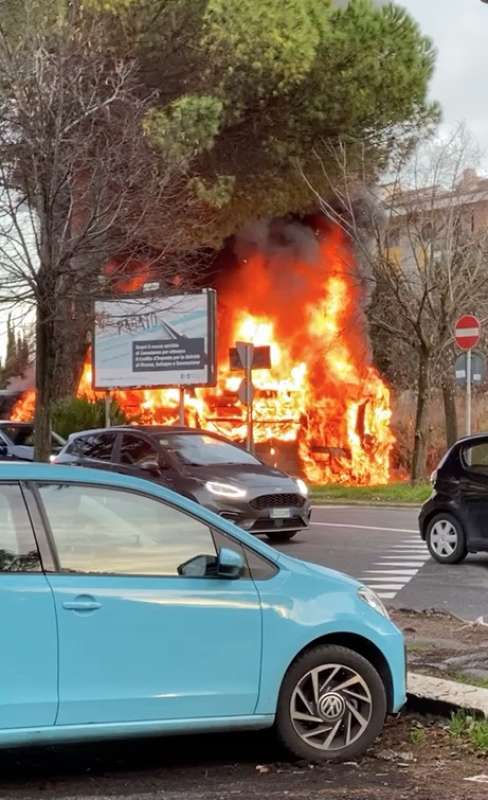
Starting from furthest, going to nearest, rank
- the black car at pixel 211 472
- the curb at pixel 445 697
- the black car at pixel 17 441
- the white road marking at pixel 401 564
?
the black car at pixel 17 441
the black car at pixel 211 472
the white road marking at pixel 401 564
the curb at pixel 445 697

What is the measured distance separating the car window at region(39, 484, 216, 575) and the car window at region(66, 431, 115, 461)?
987 centimetres

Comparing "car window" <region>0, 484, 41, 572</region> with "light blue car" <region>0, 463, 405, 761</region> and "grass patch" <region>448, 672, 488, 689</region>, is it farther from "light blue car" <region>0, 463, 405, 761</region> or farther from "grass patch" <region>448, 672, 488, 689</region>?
"grass patch" <region>448, 672, 488, 689</region>

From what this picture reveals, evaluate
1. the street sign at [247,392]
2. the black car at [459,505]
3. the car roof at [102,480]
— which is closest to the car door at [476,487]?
the black car at [459,505]

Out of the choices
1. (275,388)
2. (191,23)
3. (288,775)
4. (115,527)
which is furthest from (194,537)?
(275,388)

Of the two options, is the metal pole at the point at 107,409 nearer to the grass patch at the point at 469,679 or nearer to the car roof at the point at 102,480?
the grass patch at the point at 469,679

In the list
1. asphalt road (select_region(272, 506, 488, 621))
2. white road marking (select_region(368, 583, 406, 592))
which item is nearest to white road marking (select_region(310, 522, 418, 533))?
asphalt road (select_region(272, 506, 488, 621))

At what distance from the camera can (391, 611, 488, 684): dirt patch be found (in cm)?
666

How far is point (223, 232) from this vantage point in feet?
98.4

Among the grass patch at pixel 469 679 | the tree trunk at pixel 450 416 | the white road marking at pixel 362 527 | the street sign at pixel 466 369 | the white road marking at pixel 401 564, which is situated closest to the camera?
the grass patch at pixel 469 679

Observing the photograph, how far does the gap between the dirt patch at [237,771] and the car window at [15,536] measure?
0.99 m

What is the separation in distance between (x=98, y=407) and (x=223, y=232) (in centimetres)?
621

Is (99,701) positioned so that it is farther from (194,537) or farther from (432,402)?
(432,402)

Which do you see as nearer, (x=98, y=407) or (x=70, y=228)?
(x=70, y=228)

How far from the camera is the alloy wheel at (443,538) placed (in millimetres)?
12047
